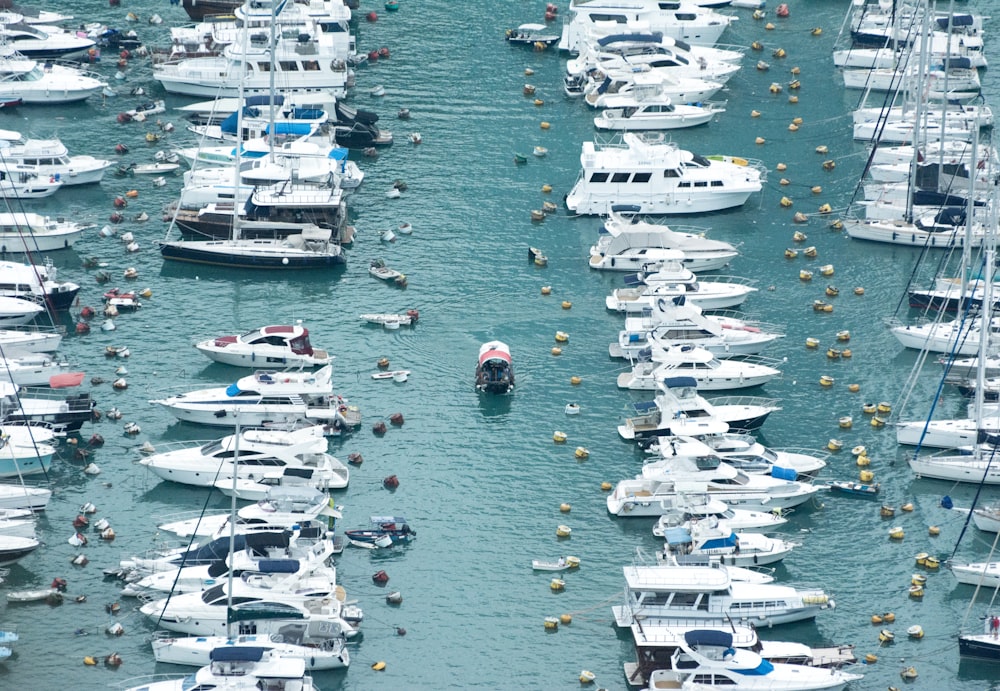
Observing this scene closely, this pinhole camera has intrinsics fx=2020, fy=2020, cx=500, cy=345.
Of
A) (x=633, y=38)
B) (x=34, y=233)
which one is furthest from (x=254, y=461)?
(x=633, y=38)

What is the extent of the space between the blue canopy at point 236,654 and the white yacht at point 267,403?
22.6m

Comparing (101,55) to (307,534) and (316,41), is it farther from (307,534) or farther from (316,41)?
(307,534)

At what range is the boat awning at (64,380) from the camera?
4291 inches

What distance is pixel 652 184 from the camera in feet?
436

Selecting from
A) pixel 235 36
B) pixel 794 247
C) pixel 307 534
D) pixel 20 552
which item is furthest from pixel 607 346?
pixel 235 36

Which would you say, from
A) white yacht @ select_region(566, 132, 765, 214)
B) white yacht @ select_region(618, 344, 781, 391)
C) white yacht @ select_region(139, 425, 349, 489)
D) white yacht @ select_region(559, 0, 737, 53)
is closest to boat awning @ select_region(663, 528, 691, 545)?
white yacht @ select_region(139, 425, 349, 489)

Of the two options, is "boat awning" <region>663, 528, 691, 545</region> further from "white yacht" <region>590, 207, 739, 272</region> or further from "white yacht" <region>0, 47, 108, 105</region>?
"white yacht" <region>0, 47, 108, 105</region>

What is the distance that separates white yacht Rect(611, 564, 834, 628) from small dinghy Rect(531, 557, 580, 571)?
4.04 m

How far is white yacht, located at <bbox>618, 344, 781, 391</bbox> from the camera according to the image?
370ft

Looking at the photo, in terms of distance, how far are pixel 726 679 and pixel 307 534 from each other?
21.5 metres

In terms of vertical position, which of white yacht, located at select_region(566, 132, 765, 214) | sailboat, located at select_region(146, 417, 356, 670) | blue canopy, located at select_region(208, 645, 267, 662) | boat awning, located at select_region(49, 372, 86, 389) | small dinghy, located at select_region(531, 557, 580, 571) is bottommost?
sailboat, located at select_region(146, 417, 356, 670)

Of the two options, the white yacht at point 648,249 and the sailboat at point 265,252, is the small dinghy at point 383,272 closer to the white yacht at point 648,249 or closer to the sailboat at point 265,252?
the sailboat at point 265,252

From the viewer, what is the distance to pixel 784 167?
139 metres

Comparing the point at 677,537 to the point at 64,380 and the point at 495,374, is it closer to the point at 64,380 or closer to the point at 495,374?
the point at 495,374
